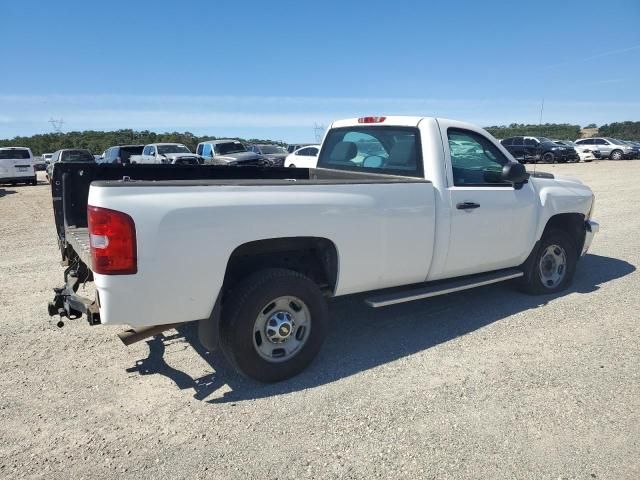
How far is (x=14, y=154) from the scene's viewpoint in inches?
979

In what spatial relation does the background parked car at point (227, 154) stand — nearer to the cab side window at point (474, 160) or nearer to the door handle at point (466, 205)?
the cab side window at point (474, 160)

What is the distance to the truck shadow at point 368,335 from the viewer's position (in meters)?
3.66

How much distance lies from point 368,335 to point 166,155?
22.3 m

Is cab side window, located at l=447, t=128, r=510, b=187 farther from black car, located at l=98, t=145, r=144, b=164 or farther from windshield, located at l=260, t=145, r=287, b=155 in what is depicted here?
windshield, located at l=260, t=145, r=287, b=155

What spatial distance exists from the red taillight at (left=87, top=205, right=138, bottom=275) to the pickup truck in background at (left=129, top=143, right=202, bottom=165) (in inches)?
846

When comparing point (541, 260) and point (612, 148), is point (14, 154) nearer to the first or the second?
point (541, 260)

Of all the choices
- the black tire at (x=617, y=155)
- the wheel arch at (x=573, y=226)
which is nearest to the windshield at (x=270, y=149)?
the black tire at (x=617, y=155)

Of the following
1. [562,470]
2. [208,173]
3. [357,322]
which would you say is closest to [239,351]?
[357,322]

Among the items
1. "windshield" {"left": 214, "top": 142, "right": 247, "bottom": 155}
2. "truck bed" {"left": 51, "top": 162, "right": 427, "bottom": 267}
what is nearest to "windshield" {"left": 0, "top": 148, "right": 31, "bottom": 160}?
"windshield" {"left": 214, "top": 142, "right": 247, "bottom": 155}

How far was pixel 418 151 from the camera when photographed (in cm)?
456

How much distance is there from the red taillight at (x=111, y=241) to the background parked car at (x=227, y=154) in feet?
69.5

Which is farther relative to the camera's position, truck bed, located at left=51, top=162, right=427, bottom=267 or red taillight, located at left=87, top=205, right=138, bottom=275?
truck bed, located at left=51, top=162, right=427, bottom=267

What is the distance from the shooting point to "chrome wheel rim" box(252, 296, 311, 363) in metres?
3.57

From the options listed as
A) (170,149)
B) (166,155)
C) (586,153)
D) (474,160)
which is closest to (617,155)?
(586,153)
